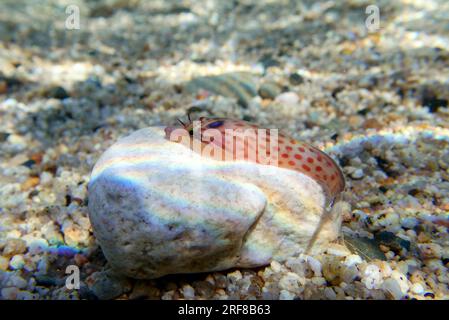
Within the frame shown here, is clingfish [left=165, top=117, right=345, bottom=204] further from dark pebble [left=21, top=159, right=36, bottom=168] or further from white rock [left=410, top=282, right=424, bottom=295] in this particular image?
dark pebble [left=21, top=159, right=36, bottom=168]

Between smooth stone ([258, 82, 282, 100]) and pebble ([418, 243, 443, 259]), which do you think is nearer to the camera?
pebble ([418, 243, 443, 259])

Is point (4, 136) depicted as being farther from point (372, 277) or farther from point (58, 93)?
point (372, 277)

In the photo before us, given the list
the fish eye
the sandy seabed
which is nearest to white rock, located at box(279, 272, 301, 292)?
the sandy seabed

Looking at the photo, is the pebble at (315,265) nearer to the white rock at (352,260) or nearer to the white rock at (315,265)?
the white rock at (315,265)

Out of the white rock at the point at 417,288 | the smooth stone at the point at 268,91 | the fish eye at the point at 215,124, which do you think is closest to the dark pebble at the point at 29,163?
the fish eye at the point at 215,124

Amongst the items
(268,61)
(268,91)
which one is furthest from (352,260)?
(268,61)
